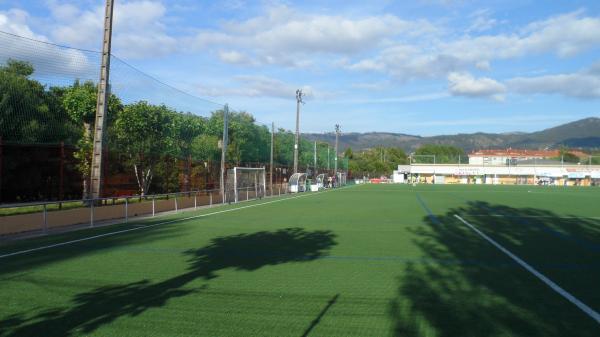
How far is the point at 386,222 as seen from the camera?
655 inches

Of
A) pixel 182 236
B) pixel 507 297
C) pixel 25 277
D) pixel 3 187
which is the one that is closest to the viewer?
pixel 507 297

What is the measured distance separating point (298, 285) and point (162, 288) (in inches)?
71.7

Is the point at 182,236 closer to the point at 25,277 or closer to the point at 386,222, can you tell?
the point at 25,277

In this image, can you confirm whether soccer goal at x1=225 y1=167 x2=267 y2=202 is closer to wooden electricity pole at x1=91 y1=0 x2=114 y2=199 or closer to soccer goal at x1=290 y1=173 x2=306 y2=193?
soccer goal at x1=290 y1=173 x2=306 y2=193

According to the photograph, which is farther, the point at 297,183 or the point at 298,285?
the point at 297,183

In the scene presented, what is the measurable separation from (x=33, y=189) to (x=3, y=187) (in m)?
0.95

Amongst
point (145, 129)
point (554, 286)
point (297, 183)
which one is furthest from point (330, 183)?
point (554, 286)

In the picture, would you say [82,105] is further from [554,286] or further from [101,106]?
[554,286]

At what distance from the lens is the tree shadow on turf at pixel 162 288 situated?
5223 mm

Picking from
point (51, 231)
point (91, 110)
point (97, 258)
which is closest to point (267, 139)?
point (91, 110)

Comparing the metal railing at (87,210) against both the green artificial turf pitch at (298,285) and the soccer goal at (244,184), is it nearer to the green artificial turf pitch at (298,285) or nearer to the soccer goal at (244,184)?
the green artificial turf pitch at (298,285)

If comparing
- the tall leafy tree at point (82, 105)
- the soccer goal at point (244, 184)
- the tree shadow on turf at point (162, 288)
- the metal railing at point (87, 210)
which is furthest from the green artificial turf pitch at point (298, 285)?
the tall leafy tree at point (82, 105)

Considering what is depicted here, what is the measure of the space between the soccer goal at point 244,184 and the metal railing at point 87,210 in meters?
2.13

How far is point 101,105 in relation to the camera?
1780 centimetres
